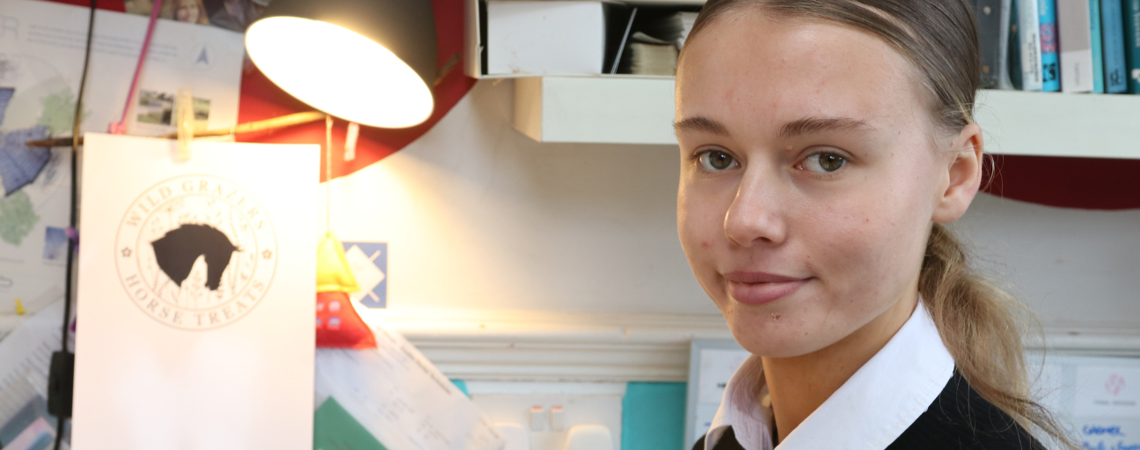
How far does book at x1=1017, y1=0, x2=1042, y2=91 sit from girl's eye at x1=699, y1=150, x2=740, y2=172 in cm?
49

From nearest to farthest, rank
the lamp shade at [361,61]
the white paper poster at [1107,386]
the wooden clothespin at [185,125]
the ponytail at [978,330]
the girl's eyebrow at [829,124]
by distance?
the girl's eyebrow at [829,124], the ponytail at [978,330], the lamp shade at [361,61], the wooden clothespin at [185,125], the white paper poster at [1107,386]

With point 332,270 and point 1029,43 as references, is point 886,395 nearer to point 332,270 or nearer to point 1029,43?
point 1029,43

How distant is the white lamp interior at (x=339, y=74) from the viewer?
84 centimetres

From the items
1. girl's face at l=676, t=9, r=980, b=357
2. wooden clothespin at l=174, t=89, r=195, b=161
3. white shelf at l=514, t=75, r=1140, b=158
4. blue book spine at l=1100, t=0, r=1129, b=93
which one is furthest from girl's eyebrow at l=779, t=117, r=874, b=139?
wooden clothespin at l=174, t=89, r=195, b=161

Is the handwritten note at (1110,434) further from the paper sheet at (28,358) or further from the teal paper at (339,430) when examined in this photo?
the paper sheet at (28,358)

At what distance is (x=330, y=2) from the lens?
2.29 ft

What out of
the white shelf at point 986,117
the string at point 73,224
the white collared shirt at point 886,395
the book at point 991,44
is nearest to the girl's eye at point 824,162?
the white collared shirt at point 886,395

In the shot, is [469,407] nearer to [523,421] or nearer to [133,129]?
[523,421]

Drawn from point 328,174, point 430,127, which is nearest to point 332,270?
point 328,174

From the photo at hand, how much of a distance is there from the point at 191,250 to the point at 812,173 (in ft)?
2.65

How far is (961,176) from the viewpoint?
50cm

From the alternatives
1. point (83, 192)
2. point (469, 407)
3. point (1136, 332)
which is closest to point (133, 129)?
point (83, 192)

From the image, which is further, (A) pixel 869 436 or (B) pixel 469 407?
(B) pixel 469 407

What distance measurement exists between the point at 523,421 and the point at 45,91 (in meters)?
0.77
